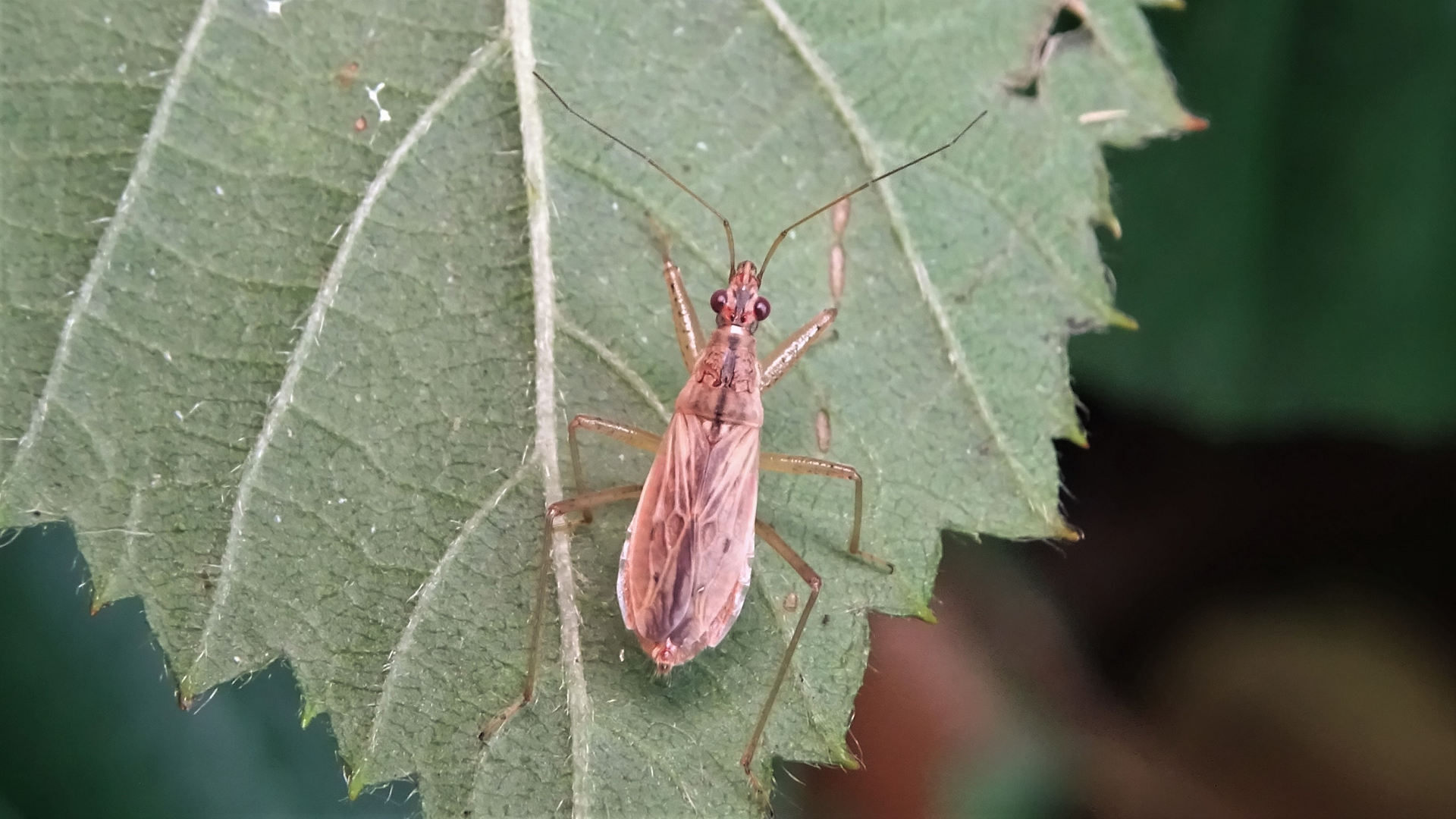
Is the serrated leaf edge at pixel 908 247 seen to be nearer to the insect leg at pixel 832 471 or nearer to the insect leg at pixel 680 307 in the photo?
the insect leg at pixel 832 471

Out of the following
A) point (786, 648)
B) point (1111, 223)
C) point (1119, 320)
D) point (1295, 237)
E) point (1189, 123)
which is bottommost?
point (786, 648)

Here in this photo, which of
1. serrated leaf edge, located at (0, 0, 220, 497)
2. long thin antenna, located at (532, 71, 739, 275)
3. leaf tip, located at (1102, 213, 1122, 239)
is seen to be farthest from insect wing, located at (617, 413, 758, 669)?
serrated leaf edge, located at (0, 0, 220, 497)

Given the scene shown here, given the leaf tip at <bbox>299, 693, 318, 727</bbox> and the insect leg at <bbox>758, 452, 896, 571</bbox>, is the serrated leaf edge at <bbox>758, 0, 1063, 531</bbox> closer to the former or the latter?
the insect leg at <bbox>758, 452, 896, 571</bbox>

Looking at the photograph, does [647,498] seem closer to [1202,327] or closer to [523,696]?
[523,696]

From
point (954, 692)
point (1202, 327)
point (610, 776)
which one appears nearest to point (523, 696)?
point (610, 776)

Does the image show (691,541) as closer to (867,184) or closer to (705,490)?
(705,490)

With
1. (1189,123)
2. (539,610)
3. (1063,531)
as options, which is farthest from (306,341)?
(1189,123)

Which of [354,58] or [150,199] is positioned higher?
[354,58]
